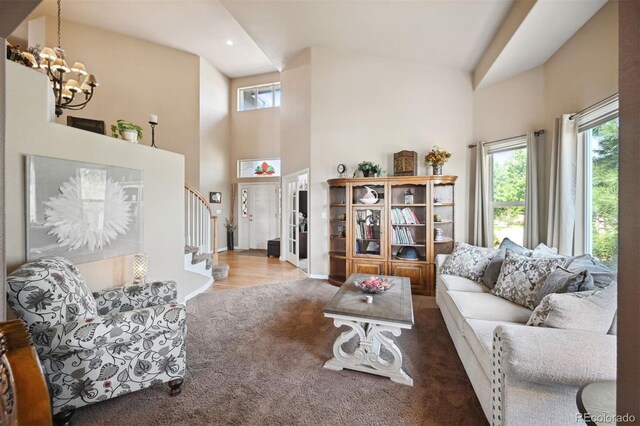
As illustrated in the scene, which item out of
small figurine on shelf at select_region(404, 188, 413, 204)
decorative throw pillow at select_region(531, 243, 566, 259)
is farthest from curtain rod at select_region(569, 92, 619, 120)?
small figurine on shelf at select_region(404, 188, 413, 204)

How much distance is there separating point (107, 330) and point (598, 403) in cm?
236

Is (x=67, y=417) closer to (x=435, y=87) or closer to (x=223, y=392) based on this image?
(x=223, y=392)

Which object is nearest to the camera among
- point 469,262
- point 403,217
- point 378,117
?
point 469,262

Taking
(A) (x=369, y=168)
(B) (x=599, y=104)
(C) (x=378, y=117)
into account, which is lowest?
(A) (x=369, y=168)

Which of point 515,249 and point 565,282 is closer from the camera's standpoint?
point 565,282

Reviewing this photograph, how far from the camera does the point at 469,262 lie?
9.70 ft

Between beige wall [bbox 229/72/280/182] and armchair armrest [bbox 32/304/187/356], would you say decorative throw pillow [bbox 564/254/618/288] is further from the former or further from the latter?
beige wall [bbox 229/72/280/182]

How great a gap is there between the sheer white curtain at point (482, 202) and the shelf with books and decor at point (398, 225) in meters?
0.34

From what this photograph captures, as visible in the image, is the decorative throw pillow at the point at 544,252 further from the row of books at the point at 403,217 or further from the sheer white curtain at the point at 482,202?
the row of books at the point at 403,217

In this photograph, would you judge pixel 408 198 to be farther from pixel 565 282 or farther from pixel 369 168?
pixel 565 282

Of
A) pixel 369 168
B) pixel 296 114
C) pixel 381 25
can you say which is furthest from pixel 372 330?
pixel 296 114

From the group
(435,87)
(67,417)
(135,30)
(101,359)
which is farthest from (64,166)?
(135,30)

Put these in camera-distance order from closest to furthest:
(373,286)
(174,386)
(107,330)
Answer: (107,330) → (174,386) → (373,286)

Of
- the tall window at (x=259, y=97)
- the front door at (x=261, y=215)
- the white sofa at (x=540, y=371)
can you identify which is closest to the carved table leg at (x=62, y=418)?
the white sofa at (x=540, y=371)
